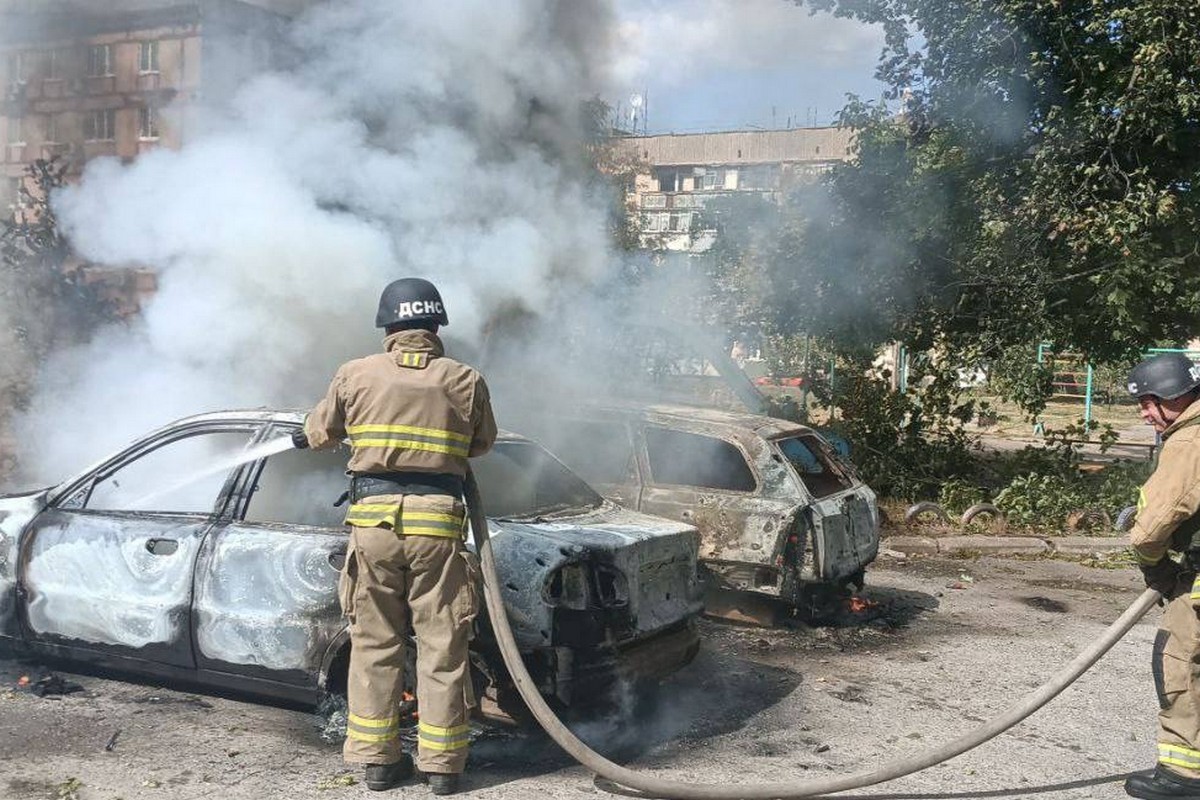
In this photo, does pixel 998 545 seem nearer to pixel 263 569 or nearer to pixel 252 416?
pixel 252 416

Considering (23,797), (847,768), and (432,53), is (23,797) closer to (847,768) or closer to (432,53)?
(847,768)

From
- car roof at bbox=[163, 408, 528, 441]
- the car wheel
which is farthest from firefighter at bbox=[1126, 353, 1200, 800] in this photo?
the car wheel

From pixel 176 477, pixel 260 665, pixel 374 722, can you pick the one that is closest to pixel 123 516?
pixel 176 477

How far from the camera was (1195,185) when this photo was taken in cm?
1026

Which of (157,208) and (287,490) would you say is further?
(157,208)

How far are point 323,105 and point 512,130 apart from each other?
4.52 feet

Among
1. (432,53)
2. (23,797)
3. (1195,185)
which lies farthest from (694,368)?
(23,797)

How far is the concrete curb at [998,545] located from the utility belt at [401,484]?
6.72m

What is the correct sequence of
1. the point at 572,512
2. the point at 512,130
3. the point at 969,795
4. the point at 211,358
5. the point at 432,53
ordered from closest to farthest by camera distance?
the point at 969,795 → the point at 572,512 → the point at 211,358 → the point at 432,53 → the point at 512,130

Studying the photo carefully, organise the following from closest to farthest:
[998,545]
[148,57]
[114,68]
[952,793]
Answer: [952,793]
[148,57]
[114,68]
[998,545]

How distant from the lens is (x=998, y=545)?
1015 centimetres

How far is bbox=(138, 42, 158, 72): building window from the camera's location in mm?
8242

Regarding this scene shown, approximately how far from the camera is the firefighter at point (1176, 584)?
411 centimetres

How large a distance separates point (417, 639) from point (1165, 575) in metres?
3.01
